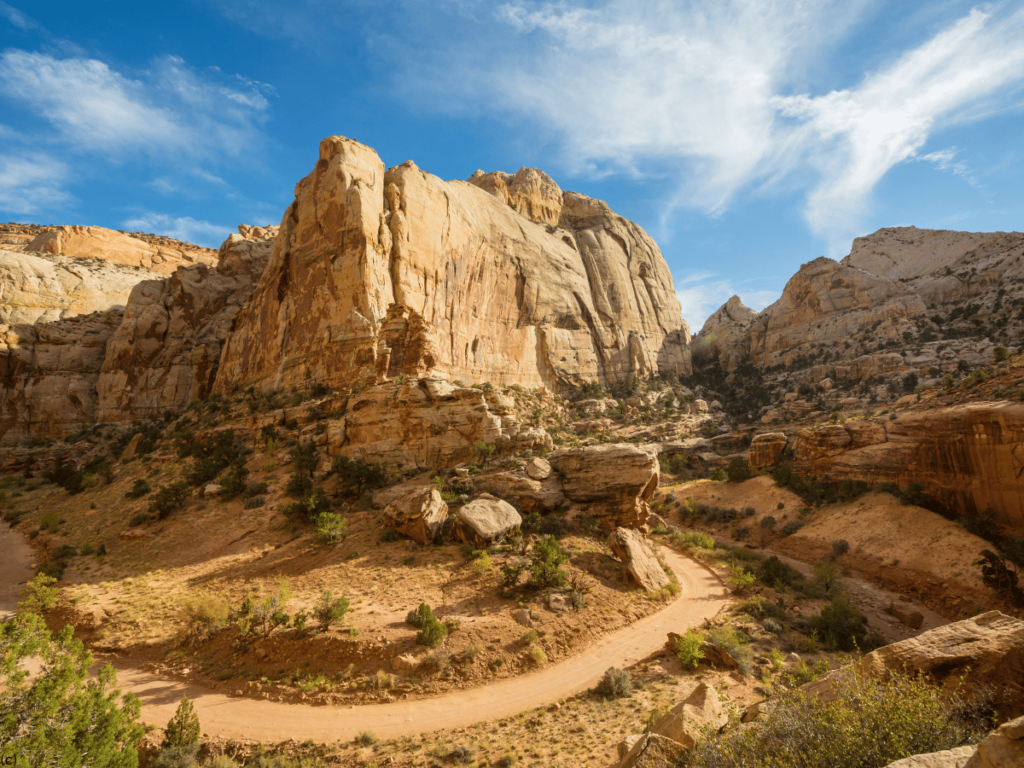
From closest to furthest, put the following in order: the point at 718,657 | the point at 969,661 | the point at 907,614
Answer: the point at 969,661, the point at 718,657, the point at 907,614

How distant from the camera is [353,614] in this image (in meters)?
16.5

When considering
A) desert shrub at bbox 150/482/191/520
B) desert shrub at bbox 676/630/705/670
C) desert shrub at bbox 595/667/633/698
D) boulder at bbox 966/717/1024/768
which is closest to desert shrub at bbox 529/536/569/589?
desert shrub at bbox 595/667/633/698

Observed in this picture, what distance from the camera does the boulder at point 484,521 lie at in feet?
69.2

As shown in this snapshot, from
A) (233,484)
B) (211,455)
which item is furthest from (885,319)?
(211,455)

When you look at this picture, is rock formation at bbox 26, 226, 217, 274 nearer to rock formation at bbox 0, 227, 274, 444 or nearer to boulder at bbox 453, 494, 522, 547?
rock formation at bbox 0, 227, 274, 444

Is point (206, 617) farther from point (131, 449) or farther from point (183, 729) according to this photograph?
point (131, 449)

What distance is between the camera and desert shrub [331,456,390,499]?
26.4 meters

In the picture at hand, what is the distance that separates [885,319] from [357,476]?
3068 inches

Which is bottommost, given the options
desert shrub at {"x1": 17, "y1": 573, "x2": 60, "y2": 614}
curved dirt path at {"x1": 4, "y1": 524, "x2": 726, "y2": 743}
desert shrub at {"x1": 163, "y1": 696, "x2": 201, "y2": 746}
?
curved dirt path at {"x1": 4, "y1": 524, "x2": 726, "y2": 743}

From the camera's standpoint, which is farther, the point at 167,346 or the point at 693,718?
the point at 167,346

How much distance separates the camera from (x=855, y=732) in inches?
239

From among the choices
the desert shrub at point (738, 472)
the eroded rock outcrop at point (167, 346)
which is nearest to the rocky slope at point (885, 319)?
the desert shrub at point (738, 472)

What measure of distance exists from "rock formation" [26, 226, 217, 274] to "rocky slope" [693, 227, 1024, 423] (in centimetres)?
9549

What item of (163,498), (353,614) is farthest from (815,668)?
(163,498)
